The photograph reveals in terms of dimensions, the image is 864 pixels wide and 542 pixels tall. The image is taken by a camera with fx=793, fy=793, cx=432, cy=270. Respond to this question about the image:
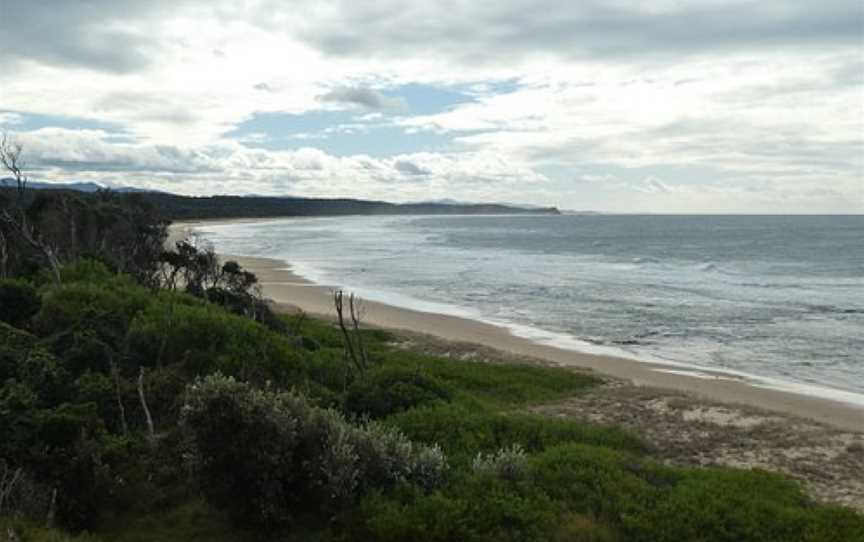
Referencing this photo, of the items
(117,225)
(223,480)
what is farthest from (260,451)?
(117,225)

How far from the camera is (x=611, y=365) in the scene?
851 inches

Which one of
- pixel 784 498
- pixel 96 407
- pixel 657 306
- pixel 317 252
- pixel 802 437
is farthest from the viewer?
pixel 317 252

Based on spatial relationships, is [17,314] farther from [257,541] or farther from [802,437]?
[802,437]

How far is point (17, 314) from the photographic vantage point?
1568cm

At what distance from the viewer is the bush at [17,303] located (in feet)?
50.7

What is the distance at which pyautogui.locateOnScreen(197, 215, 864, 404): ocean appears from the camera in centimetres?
2367

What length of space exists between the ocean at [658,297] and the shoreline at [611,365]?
0.78m

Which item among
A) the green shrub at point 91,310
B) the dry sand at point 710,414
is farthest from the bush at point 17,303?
the dry sand at point 710,414

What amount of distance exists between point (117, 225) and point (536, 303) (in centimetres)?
1819

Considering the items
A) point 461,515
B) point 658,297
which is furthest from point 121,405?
point 658,297

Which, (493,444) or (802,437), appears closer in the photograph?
(493,444)

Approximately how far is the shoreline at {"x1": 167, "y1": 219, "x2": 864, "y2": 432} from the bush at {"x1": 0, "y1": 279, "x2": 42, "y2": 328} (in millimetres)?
12607

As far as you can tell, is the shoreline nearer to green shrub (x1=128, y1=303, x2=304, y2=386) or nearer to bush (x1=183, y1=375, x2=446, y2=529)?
green shrub (x1=128, y1=303, x2=304, y2=386)

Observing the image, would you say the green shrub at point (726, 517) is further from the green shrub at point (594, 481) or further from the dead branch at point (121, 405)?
the dead branch at point (121, 405)
